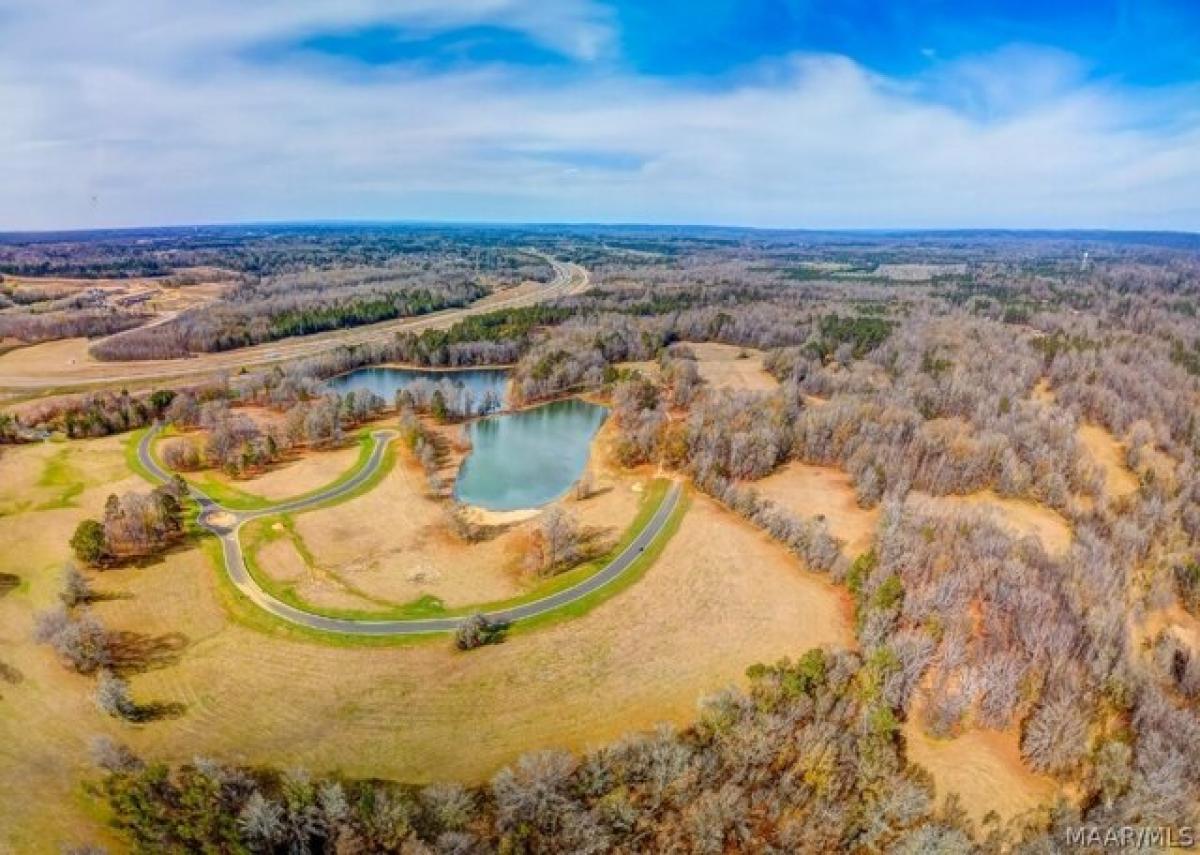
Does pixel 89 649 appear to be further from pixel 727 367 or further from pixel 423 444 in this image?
pixel 727 367

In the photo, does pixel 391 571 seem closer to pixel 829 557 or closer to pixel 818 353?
pixel 829 557

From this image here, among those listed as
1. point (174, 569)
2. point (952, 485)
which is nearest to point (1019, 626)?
point (952, 485)

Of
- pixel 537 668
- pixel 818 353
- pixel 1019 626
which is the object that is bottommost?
pixel 537 668

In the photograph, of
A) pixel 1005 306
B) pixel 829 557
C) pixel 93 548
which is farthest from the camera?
pixel 1005 306

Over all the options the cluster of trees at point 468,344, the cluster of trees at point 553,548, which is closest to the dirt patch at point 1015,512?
the cluster of trees at point 553,548

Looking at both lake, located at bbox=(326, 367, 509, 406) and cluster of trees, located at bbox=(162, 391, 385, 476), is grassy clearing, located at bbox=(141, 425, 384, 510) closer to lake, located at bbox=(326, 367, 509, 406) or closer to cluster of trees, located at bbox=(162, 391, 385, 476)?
cluster of trees, located at bbox=(162, 391, 385, 476)

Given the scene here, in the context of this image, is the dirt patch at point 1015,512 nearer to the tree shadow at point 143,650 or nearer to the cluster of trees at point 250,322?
the tree shadow at point 143,650
